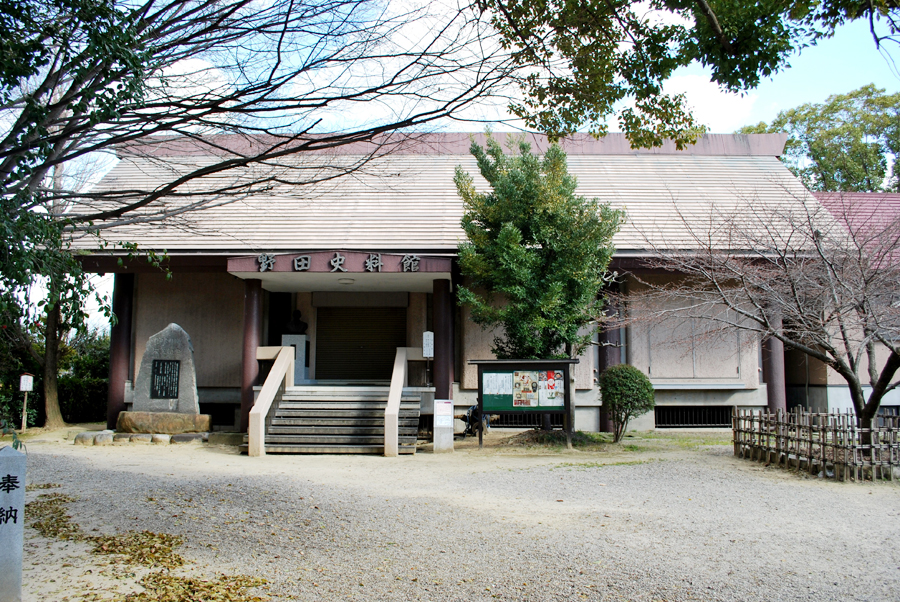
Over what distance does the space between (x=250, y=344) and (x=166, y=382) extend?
1978 millimetres

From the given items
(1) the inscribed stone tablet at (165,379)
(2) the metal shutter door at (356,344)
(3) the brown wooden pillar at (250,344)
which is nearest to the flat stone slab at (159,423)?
(1) the inscribed stone tablet at (165,379)

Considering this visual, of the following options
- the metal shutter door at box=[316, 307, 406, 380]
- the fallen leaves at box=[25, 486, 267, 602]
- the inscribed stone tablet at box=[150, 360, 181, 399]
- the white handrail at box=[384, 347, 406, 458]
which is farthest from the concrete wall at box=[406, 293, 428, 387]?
the fallen leaves at box=[25, 486, 267, 602]

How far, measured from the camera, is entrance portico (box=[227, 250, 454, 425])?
42.4 ft

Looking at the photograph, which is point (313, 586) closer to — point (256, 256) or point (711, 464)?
point (711, 464)

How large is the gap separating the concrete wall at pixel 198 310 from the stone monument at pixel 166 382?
85.1 inches

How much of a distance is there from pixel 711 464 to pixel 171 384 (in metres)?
10.6

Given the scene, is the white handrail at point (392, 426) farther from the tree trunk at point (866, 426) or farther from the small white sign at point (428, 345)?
the tree trunk at point (866, 426)

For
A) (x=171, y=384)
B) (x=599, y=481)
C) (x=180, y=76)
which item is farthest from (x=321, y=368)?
(x=180, y=76)

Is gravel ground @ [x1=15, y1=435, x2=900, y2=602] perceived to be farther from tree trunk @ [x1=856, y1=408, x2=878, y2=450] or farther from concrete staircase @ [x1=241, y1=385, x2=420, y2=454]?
concrete staircase @ [x1=241, y1=385, x2=420, y2=454]

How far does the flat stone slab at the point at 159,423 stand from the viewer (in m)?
13.5

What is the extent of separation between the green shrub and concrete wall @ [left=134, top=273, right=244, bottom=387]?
8.86 metres

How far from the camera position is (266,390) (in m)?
12.7

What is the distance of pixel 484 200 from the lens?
13062mm

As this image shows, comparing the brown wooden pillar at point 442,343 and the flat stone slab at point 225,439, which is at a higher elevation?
the brown wooden pillar at point 442,343
